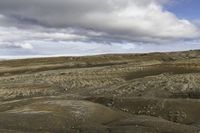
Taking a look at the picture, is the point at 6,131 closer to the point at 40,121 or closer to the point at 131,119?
the point at 40,121

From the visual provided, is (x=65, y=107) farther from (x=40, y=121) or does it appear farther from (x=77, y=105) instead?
(x=40, y=121)

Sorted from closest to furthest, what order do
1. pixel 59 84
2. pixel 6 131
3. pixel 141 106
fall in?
pixel 6 131, pixel 141 106, pixel 59 84

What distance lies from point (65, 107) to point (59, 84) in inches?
1051

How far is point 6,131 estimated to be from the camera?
26.3m

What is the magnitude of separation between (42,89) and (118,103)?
19.3 m

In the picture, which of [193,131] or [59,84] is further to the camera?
[59,84]

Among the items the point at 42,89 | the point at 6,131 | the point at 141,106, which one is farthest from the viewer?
the point at 42,89

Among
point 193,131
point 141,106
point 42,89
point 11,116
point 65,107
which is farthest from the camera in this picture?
point 42,89

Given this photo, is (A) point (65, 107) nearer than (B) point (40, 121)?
No

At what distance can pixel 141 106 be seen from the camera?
36.5m

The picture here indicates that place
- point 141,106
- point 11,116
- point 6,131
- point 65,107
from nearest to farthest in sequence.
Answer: point 6,131
point 11,116
point 65,107
point 141,106

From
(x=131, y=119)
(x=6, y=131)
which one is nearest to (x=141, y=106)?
(x=131, y=119)

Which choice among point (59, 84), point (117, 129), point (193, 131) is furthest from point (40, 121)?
point (59, 84)

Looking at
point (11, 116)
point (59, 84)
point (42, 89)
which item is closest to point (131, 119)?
point (11, 116)
